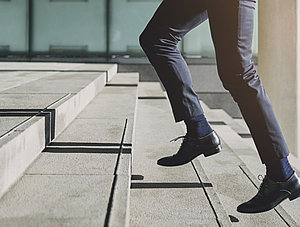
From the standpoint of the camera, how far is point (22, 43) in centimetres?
989

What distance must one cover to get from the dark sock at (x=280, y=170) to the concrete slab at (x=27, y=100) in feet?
4.36

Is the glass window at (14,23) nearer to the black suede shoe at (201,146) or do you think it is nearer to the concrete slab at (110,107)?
the concrete slab at (110,107)

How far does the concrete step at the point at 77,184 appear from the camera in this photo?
1229mm

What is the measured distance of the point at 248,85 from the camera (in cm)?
164

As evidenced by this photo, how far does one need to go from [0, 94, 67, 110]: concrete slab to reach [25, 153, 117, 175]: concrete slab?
0.57m

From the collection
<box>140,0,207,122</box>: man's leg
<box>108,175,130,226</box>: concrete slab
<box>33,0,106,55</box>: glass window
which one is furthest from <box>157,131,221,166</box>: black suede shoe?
<box>33,0,106,55</box>: glass window

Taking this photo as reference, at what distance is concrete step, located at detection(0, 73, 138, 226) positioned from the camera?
4.03 ft

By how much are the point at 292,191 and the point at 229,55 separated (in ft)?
2.03

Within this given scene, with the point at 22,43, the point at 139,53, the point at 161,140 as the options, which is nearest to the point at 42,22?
the point at 22,43

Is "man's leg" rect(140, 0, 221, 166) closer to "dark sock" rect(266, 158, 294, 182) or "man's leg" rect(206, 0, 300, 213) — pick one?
"man's leg" rect(206, 0, 300, 213)

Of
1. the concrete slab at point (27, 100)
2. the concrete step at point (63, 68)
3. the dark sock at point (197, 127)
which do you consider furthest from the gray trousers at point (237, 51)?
the concrete step at point (63, 68)

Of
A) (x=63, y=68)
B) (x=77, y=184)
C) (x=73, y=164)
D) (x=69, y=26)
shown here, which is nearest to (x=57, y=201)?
(x=77, y=184)

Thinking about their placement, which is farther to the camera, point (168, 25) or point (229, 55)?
point (168, 25)

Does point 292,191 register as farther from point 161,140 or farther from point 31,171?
point 161,140
